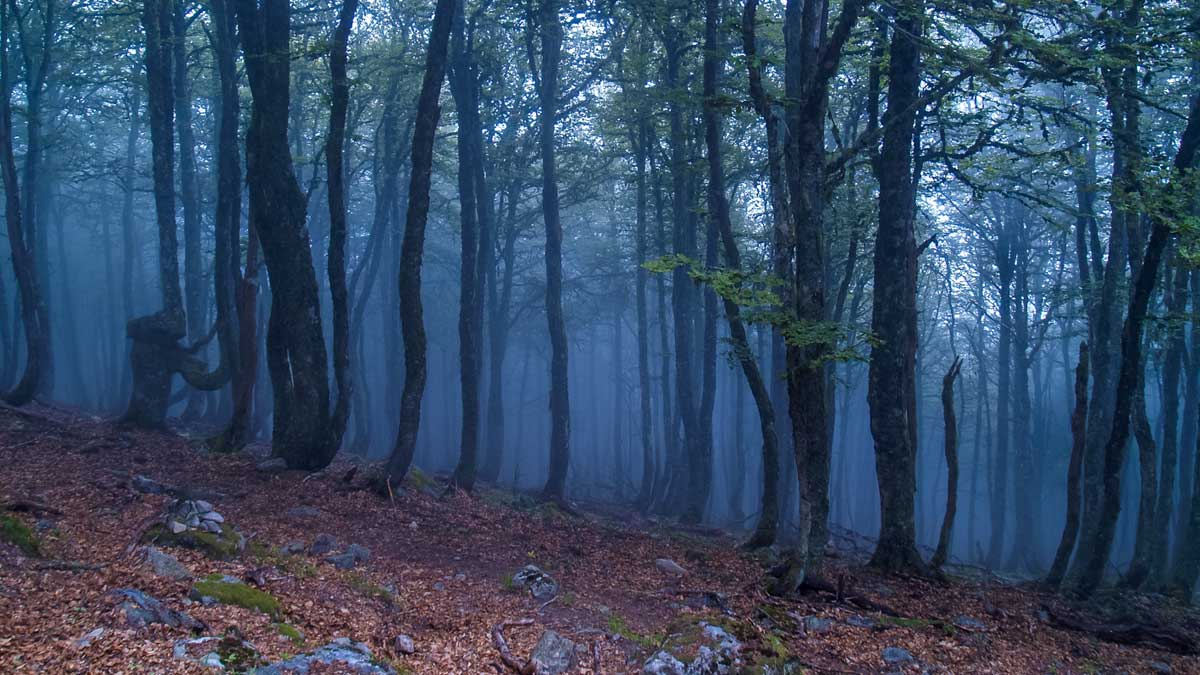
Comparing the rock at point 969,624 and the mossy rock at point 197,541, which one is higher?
the mossy rock at point 197,541

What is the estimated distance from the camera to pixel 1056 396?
45656 millimetres

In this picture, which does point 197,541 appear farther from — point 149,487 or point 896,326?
point 896,326

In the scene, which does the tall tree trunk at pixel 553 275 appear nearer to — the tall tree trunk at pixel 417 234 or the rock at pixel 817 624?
the tall tree trunk at pixel 417 234

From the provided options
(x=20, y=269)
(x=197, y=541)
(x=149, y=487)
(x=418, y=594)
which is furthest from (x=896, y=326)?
(x=20, y=269)

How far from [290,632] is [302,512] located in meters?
4.74

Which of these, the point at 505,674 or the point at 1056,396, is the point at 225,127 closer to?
the point at 505,674

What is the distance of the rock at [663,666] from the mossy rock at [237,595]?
3.06 metres

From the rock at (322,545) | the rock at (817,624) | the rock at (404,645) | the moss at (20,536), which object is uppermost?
the moss at (20,536)

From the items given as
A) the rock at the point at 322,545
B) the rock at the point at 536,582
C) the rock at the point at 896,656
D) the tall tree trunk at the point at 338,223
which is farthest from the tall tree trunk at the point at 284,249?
the rock at the point at 896,656

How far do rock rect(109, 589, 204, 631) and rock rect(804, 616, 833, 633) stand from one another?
5.68m

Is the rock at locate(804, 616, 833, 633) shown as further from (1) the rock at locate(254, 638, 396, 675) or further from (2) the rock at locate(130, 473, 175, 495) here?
(2) the rock at locate(130, 473, 175, 495)

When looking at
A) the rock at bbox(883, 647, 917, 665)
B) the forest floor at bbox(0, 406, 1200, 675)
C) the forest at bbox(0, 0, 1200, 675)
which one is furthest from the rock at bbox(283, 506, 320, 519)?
the rock at bbox(883, 647, 917, 665)

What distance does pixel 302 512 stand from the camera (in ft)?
37.3

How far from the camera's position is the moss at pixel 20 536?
7.50 metres
